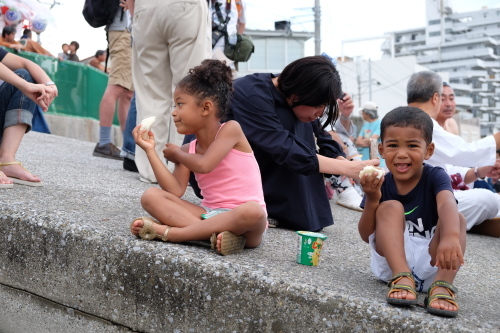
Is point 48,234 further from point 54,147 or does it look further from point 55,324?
point 54,147

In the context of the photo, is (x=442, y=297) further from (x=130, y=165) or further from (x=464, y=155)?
(x=130, y=165)

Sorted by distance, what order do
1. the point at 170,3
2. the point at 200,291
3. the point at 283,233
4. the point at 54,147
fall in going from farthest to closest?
the point at 54,147 → the point at 170,3 → the point at 283,233 → the point at 200,291

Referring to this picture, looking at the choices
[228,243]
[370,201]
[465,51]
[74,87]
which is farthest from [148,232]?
[465,51]

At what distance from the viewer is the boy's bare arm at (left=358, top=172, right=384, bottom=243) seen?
210 centimetres

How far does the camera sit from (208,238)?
239 centimetres

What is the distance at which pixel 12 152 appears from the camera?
350 centimetres

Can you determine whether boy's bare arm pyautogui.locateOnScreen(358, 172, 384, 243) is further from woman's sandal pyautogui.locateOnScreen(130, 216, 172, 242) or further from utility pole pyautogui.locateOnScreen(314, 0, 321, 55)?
utility pole pyautogui.locateOnScreen(314, 0, 321, 55)

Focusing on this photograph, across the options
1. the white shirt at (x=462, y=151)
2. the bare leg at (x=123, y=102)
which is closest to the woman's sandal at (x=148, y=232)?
the white shirt at (x=462, y=151)

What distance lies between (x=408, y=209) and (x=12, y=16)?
32.4 feet

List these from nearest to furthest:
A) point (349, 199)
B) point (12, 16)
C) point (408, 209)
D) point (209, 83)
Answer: point (408, 209) → point (209, 83) → point (349, 199) → point (12, 16)

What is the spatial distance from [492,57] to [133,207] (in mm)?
103793

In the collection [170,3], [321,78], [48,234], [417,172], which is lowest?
[48,234]

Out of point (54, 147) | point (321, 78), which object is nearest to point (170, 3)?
point (321, 78)

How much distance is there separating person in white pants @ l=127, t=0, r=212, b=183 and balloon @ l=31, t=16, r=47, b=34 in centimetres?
820
